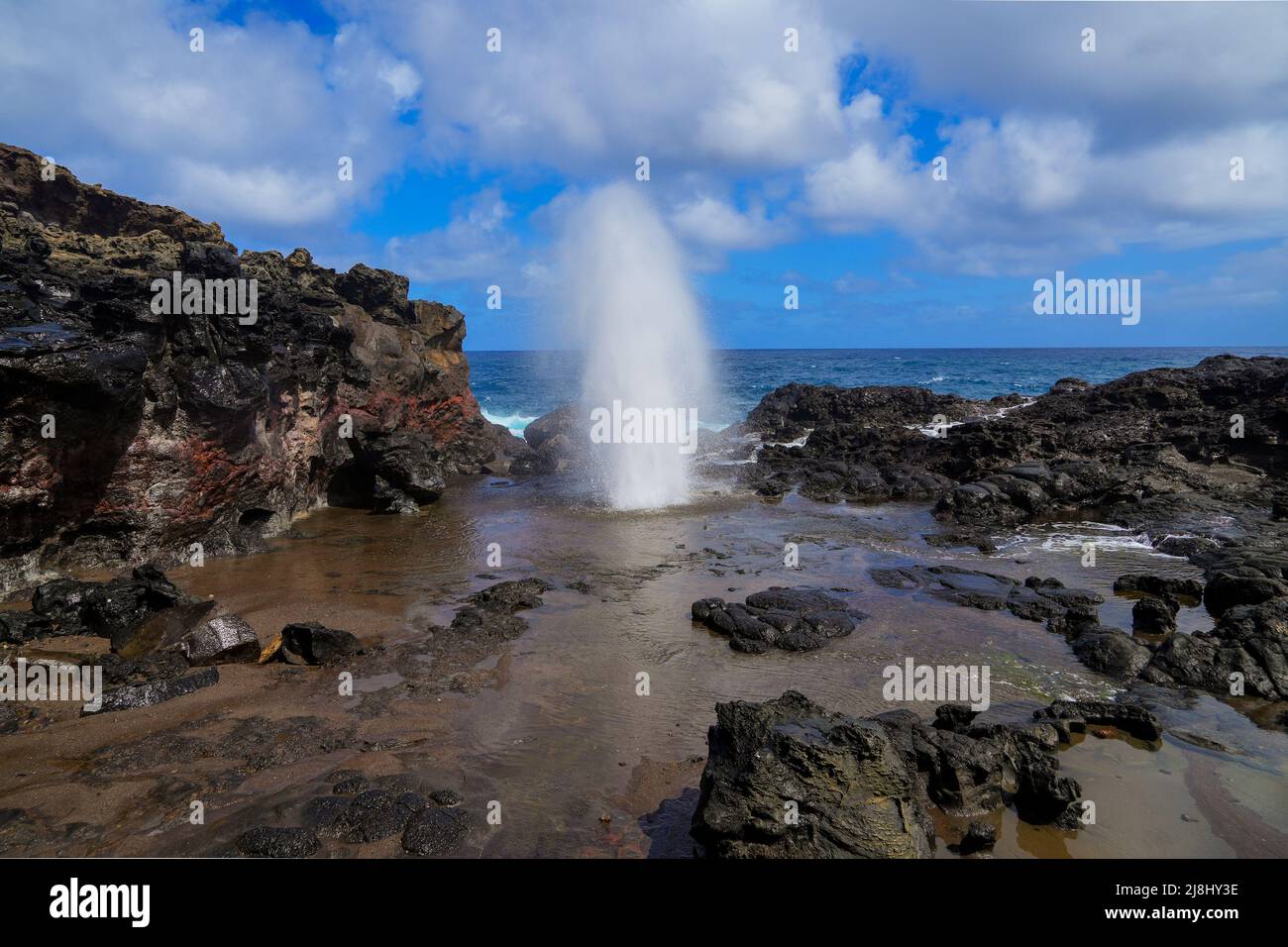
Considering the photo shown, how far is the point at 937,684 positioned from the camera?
8.30 metres

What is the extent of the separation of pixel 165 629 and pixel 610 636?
5740 millimetres

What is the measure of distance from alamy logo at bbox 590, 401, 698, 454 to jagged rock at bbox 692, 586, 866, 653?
12.2 meters

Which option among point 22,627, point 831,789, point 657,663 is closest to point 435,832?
point 831,789

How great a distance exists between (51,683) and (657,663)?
274 inches

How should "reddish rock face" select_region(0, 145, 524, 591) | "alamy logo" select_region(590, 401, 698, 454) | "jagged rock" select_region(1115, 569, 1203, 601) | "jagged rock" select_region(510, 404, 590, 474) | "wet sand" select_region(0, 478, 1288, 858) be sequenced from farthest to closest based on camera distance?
"jagged rock" select_region(510, 404, 590, 474), "alamy logo" select_region(590, 401, 698, 454), "jagged rock" select_region(1115, 569, 1203, 601), "reddish rock face" select_region(0, 145, 524, 591), "wet sand" select_region(0, 478, 1288, 858)

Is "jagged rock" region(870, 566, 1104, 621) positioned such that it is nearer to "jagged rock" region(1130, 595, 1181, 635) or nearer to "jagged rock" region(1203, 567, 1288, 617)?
"jagged rock" region(1130, 595, 1181, 635)

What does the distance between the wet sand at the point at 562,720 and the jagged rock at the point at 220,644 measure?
0.91 ft

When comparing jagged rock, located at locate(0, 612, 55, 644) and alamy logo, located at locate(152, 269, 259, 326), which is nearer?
jagged rock, located at locate(0, 612, 55, 644)

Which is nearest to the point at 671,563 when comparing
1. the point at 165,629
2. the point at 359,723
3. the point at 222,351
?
the point at 359,723

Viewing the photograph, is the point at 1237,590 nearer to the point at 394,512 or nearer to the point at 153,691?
the point at 153,691

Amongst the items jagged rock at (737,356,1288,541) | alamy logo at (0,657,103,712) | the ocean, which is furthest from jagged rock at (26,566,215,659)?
the ocean

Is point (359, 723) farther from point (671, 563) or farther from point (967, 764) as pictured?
point (671, 563)

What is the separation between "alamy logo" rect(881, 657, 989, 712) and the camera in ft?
25.9

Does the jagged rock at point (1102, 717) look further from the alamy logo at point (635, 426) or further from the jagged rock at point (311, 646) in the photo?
the alamy logo at point (635, 426)
